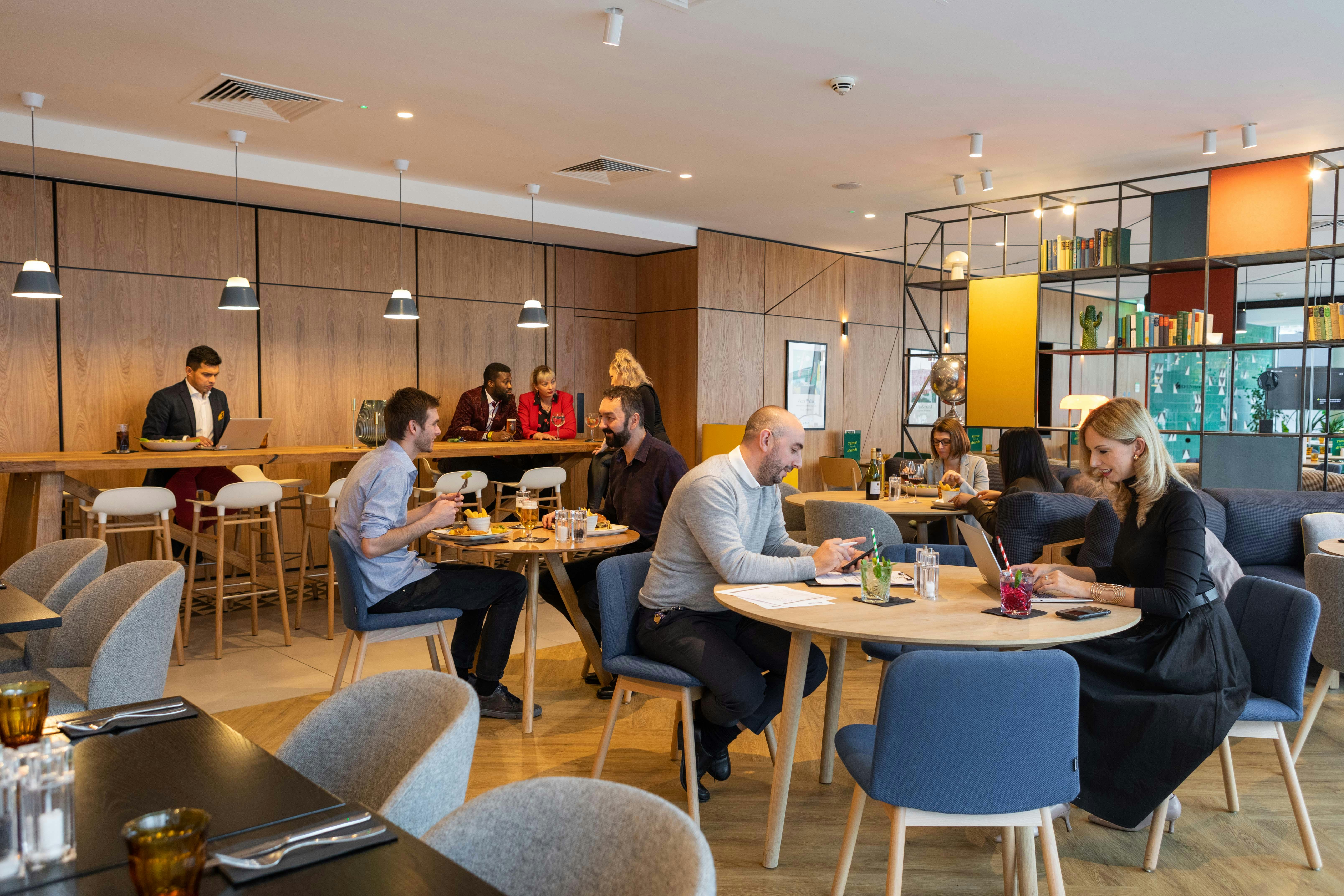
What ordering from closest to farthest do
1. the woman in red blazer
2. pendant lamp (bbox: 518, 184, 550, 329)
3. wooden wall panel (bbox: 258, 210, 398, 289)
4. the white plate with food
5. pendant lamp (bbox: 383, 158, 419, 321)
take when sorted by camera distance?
the white plate with food → pendant lamp (bbox: 383, 158, 419, 321) → wooden wall panel (bbox: 258, 210, 398, 289) → pendant lamp (bbox: 518, 184, 550, 329) → the woman in red blazer

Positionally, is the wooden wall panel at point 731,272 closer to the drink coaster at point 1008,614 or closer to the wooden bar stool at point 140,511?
the wooden bar stool at point 140,511

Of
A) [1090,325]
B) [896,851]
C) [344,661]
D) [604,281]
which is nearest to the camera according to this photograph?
[896,851]

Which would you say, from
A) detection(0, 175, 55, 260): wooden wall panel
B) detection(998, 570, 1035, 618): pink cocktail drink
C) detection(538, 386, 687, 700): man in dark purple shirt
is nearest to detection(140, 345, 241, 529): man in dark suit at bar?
detection(0, 175, 55, 260): wooden wall panel

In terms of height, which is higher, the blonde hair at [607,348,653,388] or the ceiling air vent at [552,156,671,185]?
the ceiling air vent at [552,156,671,185]

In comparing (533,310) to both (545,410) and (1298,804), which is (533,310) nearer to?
(545,410)

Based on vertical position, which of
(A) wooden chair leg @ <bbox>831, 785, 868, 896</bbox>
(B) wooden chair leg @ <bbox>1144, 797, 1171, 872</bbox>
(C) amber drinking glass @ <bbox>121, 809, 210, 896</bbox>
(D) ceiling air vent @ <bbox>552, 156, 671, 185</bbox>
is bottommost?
(B) wooden chair leg @ <bbox>1144, 797, 1171, 872</bbox>

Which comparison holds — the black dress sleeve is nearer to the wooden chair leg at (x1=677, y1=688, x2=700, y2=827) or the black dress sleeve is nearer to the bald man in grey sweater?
the bald man in grey sweater

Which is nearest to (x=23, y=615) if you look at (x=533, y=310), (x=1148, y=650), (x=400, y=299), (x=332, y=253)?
(x=1148, y=650)

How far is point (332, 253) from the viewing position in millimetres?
8125

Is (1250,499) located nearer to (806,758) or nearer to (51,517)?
(806,758)

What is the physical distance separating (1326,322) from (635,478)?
5014mm

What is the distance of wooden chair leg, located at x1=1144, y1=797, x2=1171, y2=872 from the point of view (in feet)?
9.20

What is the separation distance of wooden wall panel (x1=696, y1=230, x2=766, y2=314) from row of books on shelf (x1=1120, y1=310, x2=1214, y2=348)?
3978mm

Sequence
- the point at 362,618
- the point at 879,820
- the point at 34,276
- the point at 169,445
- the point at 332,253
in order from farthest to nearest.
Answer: the point at 332,253 → the point at 169,445 → the point at 34,276 → the point at 362,618 → the point at 879,820
